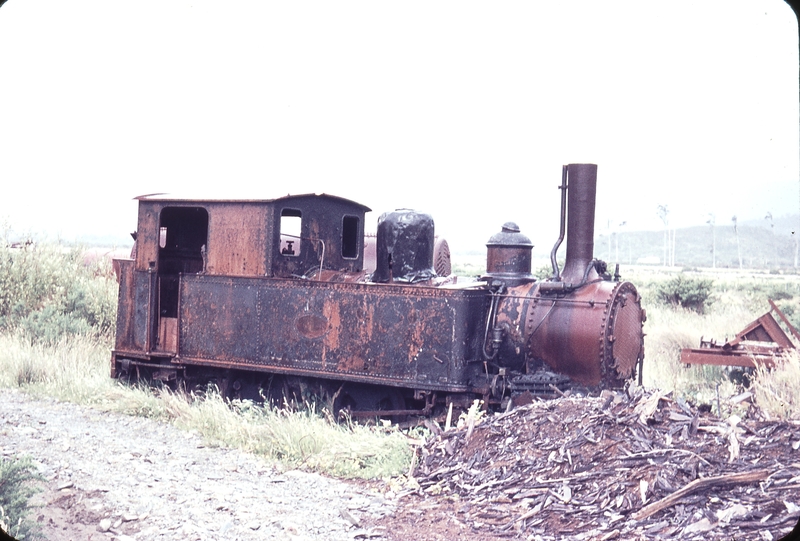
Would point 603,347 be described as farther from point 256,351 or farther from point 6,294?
point 6,294

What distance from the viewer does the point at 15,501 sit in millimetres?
4613

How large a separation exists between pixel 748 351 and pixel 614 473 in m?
5.13

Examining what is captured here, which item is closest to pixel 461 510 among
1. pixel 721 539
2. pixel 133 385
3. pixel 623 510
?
pixel 623 510

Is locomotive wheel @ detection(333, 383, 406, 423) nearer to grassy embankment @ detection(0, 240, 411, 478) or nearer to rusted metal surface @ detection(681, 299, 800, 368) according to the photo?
grassy embankment @ detection(0, 240, 411, 478)

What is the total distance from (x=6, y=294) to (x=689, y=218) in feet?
467

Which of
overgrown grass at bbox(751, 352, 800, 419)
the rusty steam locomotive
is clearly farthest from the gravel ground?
A: overgrown grass at bbox(751, 352, 800, 419)

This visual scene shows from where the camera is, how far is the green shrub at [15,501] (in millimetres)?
4457

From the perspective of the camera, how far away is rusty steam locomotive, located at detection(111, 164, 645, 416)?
784 cm

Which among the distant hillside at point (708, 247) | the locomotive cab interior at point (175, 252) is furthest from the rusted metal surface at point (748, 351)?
the distant hillside at point (708, 247)

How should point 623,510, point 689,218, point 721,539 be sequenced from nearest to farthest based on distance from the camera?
point 721,539 → point 623,510 → point 689,218

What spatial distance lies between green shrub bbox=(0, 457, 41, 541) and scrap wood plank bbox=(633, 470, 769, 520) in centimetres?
388

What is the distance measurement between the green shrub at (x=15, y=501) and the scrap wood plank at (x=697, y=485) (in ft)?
12.7

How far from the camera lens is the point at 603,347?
759 centimetres

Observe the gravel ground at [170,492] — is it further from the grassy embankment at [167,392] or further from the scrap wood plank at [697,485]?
the scrap wood plank at [697,485]
